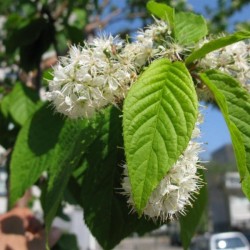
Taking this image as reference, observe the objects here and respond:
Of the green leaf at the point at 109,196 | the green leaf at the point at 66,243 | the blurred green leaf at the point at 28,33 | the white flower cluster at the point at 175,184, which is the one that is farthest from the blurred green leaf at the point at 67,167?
the green leaf at the point at 66,243

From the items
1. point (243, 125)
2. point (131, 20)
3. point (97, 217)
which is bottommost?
point (131, 20)

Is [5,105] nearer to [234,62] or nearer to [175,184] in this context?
[234,62]

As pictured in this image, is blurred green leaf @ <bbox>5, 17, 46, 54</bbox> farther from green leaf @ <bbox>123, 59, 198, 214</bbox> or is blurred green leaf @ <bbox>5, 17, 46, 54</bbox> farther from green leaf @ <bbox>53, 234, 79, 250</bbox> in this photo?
green leaf @ <bbox>123, 59, 198, 214</bbox>

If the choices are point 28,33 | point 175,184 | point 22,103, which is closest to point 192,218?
point 175,184

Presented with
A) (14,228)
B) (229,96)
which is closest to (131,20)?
(14,228)

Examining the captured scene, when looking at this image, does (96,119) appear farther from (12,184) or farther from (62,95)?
(12,184)

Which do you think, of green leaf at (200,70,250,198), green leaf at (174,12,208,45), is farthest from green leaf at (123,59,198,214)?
green leaf at (174,12,208,45)

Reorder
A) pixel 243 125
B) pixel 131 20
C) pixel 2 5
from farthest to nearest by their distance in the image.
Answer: pixel 131 20 < pixel 2 5 < pixel 243 125
